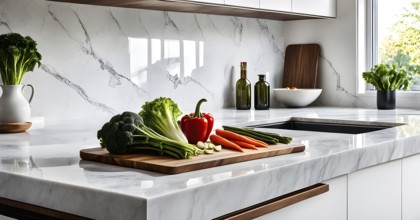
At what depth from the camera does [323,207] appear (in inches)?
62.5

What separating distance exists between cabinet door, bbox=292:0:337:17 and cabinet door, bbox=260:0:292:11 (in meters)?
0.05

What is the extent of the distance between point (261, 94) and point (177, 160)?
1908 mm

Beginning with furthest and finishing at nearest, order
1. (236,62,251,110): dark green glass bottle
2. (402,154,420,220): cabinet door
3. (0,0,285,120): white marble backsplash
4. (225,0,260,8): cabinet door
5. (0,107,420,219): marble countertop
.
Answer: (236,62,251,110): dark green glass bottle, (225,0,260,8): cabinet door, (0,0,285,120): white marble backsplash, (402,154,420,220): cabinet door, (0,107,420,219): marble countertop

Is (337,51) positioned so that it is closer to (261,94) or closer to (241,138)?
(261,94)

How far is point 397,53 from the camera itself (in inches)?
133

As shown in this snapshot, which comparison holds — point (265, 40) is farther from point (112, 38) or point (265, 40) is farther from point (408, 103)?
point (112, 38)

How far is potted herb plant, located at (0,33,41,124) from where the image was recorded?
2057 mm

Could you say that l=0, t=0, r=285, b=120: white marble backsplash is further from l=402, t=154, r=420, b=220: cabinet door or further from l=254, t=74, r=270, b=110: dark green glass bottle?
l=402, t=154, r=420, b=220: cabinet door

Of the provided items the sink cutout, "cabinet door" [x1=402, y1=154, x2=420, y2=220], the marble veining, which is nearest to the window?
the sink cutout

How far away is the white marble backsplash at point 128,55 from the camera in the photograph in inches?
96.3

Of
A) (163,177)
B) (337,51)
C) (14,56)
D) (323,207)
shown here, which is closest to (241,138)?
(323,207)

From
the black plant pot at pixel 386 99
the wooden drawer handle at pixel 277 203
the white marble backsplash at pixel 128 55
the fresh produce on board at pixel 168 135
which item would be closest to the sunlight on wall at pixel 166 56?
the white marble backsplash at pixel 128 55

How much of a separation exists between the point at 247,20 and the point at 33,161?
214 centimetres

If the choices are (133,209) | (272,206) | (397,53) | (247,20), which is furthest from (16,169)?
(397,53)
